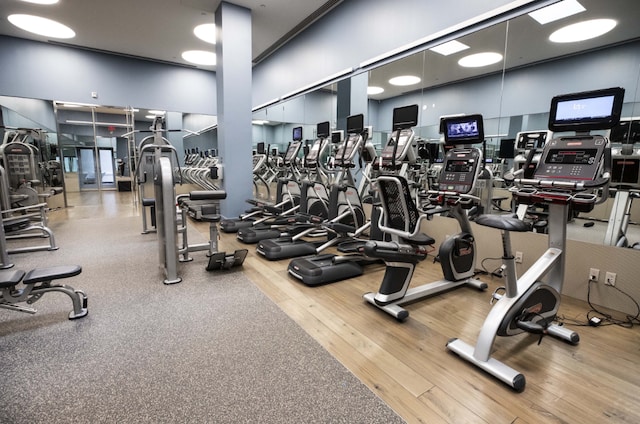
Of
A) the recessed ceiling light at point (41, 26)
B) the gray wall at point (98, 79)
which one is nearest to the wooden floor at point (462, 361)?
the recessed ceiling light at point (41, 26)

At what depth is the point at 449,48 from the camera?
4270mm

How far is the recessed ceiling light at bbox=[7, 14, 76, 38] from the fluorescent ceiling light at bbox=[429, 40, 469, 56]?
26.7ft

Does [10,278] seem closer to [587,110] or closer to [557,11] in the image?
[587,110]

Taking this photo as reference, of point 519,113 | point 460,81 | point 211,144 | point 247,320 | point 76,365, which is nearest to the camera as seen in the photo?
point 76,365

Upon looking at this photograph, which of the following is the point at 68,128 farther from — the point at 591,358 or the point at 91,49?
the point at 591,358

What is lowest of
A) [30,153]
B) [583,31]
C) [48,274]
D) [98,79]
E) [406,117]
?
[48,274]

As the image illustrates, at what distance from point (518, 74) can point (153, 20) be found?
23.4 ft

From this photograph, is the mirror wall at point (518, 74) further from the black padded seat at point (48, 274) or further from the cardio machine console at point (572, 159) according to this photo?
the black padded seat at point (48, 274)

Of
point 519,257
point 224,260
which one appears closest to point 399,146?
point 519,257

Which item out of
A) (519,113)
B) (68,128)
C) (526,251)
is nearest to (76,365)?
(526,251)

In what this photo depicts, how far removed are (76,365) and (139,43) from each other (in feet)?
28.4

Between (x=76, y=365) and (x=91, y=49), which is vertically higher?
(x=91, y=49)

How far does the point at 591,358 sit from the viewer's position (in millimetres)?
2127

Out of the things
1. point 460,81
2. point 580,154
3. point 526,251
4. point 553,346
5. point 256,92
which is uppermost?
point 256,92
